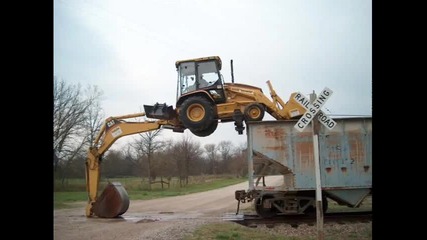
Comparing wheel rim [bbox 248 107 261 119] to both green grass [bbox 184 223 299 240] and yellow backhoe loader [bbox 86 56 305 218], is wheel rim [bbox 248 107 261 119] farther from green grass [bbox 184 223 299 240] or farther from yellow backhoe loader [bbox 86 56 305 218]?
green grass [bbox 184 223 299 240]

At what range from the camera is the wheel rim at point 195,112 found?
34.8ft

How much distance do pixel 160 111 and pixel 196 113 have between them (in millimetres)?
1247

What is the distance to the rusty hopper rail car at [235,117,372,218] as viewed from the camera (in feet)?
31.6

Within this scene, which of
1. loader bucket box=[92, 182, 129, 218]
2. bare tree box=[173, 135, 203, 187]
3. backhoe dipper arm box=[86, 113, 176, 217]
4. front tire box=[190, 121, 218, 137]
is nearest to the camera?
front tire box=[190, 121, 218, 137]

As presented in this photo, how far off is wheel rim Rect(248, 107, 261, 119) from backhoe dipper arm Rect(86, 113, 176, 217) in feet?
9.82

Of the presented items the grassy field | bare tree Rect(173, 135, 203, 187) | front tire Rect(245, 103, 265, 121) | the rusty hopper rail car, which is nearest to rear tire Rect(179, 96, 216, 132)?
front tire Rect(245, 103, 265, 121)

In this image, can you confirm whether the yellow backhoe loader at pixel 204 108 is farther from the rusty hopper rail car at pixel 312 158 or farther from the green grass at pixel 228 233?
the green grass at pixel 228 233

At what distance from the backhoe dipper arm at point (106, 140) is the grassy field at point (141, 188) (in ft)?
2.26

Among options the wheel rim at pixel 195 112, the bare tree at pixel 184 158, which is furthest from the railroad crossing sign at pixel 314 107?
the bare tree at pixel 184 158

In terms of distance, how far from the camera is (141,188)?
2436 centimetres

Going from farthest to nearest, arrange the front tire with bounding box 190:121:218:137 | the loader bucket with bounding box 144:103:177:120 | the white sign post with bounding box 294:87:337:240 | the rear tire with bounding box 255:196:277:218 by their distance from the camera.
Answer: the loader bucket with bounding box 144:103:177:120 < the front tire with bounding box 190:121:218:137 < the rear tire with bounding box 255:196:277:218 < the white sign post with bounding box 294:87:337:240
